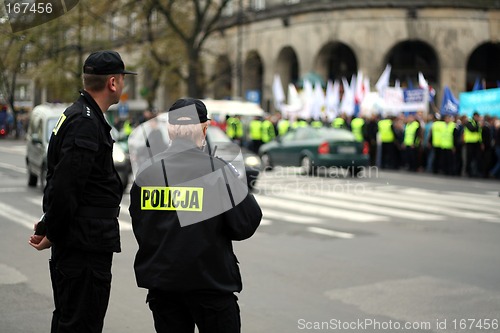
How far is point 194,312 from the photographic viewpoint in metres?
3.73

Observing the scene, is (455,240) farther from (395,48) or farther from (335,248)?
(395,48)

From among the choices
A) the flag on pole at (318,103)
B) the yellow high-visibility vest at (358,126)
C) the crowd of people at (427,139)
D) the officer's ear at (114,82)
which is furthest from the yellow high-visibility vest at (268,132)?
the officer's ear at (114,82)

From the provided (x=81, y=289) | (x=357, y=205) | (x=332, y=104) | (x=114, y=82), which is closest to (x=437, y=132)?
(x=332, y=104)

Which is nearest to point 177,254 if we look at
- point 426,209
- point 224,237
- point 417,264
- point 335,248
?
point 224,237

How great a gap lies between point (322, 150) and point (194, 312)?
59.0 feet

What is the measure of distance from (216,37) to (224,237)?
3996 centimetres

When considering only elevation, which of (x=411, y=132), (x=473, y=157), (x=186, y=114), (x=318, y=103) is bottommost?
(x=473, y=157)

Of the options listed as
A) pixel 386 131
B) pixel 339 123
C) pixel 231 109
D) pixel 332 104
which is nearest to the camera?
pixel 386 131

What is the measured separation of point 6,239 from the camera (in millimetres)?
10273

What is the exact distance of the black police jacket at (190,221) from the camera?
12.0 feet

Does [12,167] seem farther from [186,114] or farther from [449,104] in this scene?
[186,114]

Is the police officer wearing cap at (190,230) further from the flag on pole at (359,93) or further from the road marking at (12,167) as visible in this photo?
the flag on pole at (359,93)

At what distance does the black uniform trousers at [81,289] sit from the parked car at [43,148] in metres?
11.5

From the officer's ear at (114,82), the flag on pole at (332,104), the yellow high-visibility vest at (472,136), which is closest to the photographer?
the officer's ear at (114,82)
